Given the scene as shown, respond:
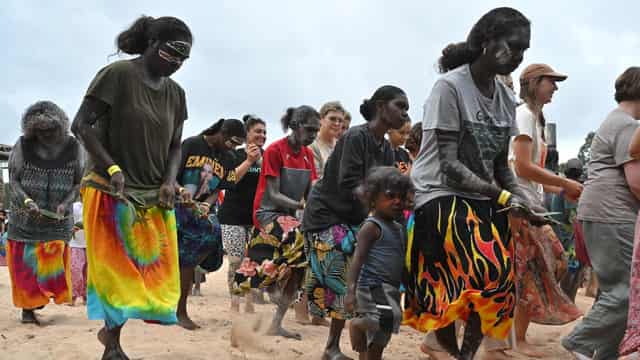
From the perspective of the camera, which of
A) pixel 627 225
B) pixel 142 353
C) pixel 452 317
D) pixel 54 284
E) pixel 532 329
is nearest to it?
pixel 452 317

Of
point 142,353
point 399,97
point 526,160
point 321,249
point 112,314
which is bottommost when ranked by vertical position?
point 142,353

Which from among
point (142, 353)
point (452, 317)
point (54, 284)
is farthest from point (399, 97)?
point (54, 284)

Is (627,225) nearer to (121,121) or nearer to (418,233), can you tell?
(418,233)

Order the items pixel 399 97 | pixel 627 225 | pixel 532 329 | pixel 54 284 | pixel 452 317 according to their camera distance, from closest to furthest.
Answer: pixel 452 317 → pixel 627 225 → pixel 399 97 → pixel 532 329 → pixel 54 284

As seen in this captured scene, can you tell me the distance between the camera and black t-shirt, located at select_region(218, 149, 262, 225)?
780 cm

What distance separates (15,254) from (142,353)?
2.59 m

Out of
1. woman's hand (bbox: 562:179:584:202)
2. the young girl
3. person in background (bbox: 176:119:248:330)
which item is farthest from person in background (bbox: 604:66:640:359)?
person in background (bbox: 176:119:248:330)

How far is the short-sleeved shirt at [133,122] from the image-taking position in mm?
4742

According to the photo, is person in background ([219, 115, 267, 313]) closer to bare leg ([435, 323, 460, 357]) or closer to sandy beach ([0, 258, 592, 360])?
Answer: sandy beach ([0, 258, 592, 360])

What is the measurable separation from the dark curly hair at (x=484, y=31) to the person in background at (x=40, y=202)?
418cm

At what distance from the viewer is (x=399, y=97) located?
5.08 metres

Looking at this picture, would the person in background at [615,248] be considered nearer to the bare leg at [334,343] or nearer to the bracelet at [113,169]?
the bare leg at [334,343]

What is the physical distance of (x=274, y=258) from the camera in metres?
6.32

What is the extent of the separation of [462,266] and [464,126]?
0.72 m
